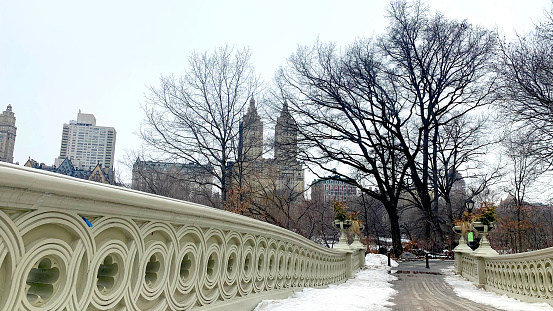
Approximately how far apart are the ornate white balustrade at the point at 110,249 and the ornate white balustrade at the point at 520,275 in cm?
493

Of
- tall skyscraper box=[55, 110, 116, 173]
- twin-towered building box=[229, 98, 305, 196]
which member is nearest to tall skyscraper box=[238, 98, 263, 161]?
twin-towered building box=[229, 98, 305, 196]

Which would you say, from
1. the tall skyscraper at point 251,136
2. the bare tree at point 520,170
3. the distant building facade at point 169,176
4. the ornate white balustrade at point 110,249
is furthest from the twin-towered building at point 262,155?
the ornate white balustrade at point 110,249

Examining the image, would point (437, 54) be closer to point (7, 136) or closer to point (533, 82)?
point (533, 82)

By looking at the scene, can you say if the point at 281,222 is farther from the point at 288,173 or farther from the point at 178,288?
the point at 178,288

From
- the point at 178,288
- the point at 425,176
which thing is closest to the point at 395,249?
the point at 425,176

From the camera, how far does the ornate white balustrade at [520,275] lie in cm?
621

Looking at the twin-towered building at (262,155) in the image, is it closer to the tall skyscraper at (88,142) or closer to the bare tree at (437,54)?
the bare tree at (437,54)

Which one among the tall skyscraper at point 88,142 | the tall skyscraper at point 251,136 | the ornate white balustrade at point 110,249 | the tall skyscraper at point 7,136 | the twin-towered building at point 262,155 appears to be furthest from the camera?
the tall skyscraper at point 88,142

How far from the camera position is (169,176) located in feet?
72.8

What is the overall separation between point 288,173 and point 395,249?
8.90 meters

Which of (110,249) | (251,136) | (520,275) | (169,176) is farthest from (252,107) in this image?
(110,249)

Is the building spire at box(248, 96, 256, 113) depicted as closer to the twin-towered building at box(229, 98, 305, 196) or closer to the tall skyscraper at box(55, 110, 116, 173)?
the twin-towered building at box(229, 98, 305, 196)

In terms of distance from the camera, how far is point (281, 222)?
24.5m

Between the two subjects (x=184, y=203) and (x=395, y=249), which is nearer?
(x=184, y=203)
